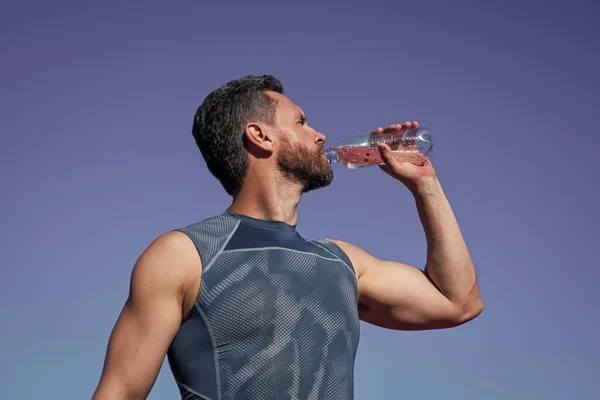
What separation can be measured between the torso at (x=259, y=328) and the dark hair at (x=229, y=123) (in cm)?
49

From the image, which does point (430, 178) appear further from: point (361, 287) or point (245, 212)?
point (245, 212)

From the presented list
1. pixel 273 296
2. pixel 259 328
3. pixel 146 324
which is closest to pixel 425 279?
pixel 273 296

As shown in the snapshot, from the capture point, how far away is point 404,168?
15.2 ft

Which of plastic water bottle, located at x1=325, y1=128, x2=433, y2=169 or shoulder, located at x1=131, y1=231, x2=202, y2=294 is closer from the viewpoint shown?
shoulder, located at x1=131, y1=231, x2=202, y2=294

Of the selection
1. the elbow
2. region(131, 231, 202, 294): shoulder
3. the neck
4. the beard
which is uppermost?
the beard

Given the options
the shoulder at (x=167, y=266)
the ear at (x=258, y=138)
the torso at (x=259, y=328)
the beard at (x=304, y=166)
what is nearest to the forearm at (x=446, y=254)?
the beard at (x=304, y=166)

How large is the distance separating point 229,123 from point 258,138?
0.21 meters

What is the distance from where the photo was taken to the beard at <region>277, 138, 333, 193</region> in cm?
420

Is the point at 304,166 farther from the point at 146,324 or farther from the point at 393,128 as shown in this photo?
the point at 146,324

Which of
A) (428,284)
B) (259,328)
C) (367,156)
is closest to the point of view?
(259,328)

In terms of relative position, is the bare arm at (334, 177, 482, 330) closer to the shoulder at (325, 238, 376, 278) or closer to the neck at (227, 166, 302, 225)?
the shoulder at (325, 238, 376, 278)

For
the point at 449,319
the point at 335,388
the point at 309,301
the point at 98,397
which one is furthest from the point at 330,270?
the point at 98,397

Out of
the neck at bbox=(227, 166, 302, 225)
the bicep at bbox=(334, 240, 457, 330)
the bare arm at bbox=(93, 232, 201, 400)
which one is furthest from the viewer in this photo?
the bicep at bbox=(334, 240, 457, 330)

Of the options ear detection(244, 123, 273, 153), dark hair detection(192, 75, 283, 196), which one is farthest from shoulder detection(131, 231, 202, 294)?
ear detection(244, 123, 273, 153)
